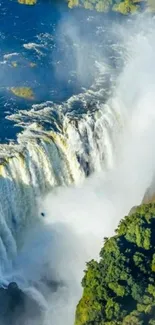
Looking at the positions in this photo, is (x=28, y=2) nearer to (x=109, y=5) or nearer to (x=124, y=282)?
(x=109, y=5)

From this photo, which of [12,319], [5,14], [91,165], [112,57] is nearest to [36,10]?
[5,14]

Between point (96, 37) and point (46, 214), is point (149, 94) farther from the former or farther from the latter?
point (46, 214)

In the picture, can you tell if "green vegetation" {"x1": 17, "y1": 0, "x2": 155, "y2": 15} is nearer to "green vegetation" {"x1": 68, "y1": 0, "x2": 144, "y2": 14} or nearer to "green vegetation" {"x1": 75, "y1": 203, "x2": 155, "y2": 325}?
"green vegetation" {"x1": 68, "y1": 0, "x2": 144, "y2": 14}

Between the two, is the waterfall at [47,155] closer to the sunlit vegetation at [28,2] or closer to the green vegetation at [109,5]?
the sunlit vegetation at [28,2]

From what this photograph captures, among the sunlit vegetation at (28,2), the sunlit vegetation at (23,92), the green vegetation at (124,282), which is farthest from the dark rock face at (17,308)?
the sunlit vegetation at (28,2)

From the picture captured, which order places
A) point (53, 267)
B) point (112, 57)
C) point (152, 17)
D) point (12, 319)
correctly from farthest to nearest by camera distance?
point (152, 17), point (112, 57), point (53, 267), point (12, 319)

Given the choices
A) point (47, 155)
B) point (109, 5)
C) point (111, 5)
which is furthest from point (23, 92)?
point (111, 5)
